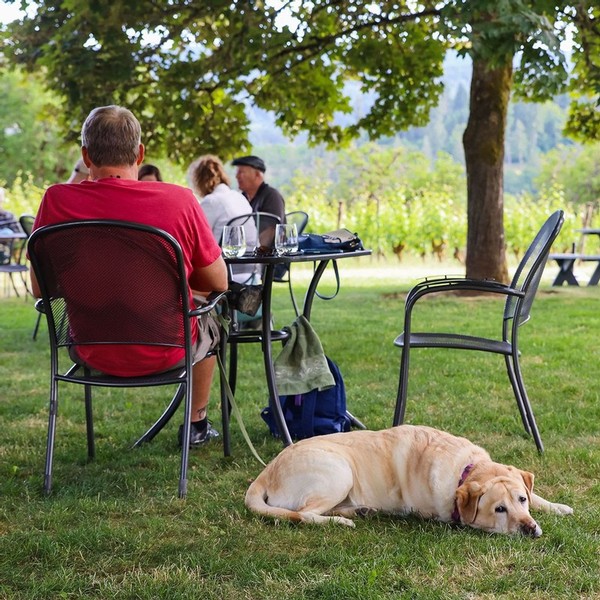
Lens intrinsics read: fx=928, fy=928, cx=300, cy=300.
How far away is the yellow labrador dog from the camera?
9.68ft

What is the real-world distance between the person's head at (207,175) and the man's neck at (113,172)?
10.2ft

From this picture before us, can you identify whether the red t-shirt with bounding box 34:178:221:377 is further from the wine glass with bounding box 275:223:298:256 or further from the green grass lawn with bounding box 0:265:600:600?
the wine glass with bounding box 275:223:298:256

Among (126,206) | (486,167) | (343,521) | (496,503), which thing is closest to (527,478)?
(496,503)

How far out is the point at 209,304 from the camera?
11.4 ft

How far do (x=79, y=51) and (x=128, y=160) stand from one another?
6.39 metres

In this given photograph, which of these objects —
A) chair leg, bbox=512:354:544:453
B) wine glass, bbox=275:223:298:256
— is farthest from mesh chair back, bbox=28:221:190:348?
chair leg, bbox=512:354:544:453

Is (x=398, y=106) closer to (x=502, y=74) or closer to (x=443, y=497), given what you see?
(x=502, y=74)

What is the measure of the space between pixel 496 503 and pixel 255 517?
81 cm

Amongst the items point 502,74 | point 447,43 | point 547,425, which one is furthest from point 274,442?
point 447,43

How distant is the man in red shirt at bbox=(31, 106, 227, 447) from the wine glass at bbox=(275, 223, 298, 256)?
1.90 ft

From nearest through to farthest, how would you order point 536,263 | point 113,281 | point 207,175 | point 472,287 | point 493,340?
point 113,281 → point 472,287 → point 536,263 → point 493,340 → point 207,175

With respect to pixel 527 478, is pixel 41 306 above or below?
above

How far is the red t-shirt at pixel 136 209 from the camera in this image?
11.0 feet

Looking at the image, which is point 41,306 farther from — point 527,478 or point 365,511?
point 527,478
